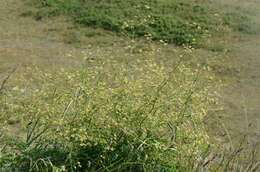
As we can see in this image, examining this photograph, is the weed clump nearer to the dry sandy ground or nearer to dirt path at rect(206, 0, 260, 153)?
dirt path at rect(206, 0, 260, 153)

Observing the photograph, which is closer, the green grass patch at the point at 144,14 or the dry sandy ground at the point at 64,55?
the dry sandy ground at the point at 64,55

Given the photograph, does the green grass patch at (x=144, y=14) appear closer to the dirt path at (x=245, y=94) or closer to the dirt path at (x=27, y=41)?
the dirt path at (x=27, y=41)

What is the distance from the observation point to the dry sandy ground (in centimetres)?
596

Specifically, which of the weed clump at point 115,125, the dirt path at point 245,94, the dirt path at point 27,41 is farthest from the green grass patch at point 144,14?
the weed clump at point 115,125

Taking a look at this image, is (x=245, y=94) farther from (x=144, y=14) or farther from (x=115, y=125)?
(x=115, y=125)

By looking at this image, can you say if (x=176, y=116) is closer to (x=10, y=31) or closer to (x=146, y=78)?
(x=146, y=78)

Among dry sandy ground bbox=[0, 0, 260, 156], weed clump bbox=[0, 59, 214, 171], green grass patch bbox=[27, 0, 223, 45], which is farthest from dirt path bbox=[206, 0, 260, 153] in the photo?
weed clump bbox=[0, 59, 214, 171]

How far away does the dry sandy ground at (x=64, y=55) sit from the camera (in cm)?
596

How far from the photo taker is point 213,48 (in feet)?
25.0

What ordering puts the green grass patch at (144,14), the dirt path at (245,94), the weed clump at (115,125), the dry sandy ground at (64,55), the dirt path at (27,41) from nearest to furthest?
the weed clump at (115,125)
the dirt path at (245,94)
the dry sandy ground at (64,55)
the dirt path at (27,41)
the green grass patch at (144,14)

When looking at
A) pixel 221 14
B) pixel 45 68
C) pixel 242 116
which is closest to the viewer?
pixel 242 116

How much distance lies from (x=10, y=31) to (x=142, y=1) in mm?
1909

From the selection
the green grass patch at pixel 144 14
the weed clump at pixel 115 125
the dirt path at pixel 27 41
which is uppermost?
the weed clump at pixel 115 125

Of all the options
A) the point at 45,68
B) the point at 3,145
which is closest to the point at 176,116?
the point at 3,145
